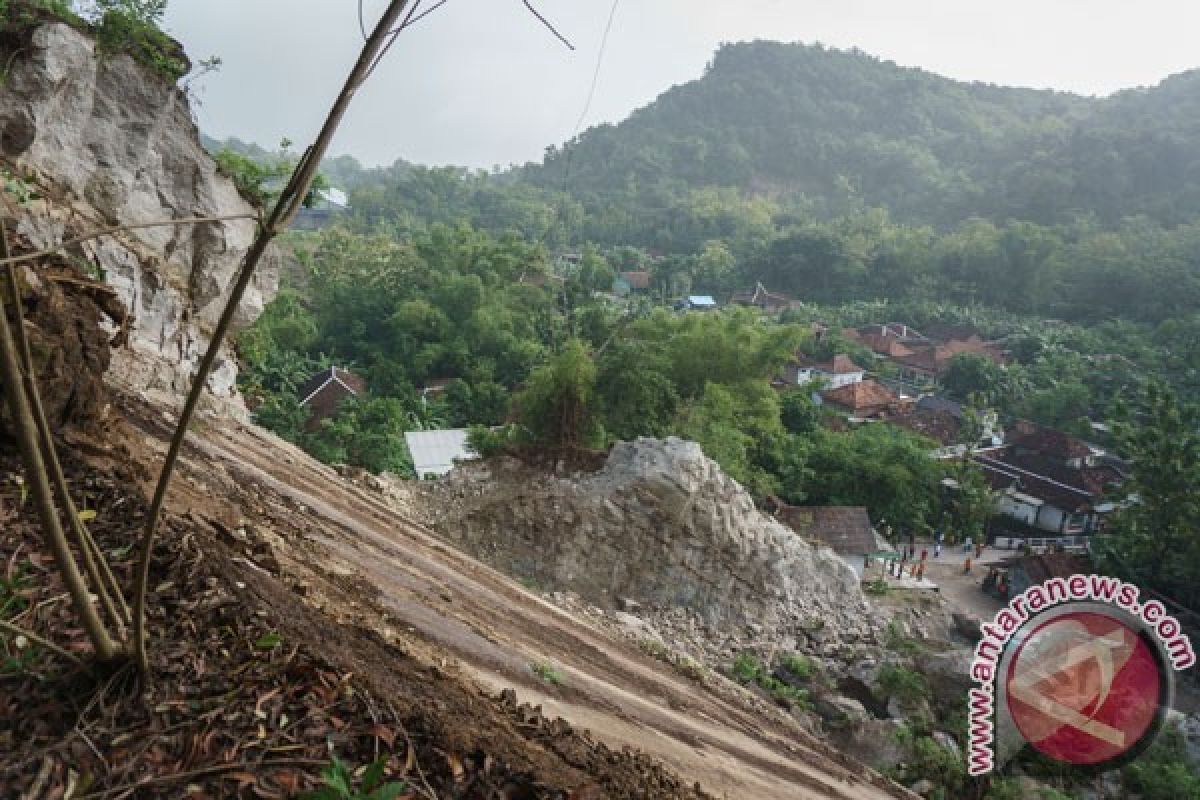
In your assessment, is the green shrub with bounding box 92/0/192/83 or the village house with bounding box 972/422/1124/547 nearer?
the green shrub with bounding box 92/0/192/83

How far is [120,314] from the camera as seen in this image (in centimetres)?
409

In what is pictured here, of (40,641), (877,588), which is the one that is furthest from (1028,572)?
(40,641)

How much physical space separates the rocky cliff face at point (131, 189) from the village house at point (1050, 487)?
64.0ft

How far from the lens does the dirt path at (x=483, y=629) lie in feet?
11.9

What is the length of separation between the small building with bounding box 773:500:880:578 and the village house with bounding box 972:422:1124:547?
6.67m

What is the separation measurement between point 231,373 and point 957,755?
31.4ft

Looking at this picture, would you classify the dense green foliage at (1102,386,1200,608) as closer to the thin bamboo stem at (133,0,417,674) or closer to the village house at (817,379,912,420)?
the village house at (817,379,912,420)

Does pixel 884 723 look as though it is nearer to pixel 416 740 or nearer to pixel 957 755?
pixel 957 755

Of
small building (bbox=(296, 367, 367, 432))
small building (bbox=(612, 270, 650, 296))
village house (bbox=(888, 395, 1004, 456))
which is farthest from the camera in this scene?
small building (bbox=(612, 270, 650, 296))

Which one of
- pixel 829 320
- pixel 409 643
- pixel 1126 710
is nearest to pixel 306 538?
pixel 409 643

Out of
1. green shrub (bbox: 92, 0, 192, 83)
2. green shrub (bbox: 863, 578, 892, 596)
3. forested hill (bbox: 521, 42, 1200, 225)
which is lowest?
green shrub (bbox: 863, 578, 892, 596)

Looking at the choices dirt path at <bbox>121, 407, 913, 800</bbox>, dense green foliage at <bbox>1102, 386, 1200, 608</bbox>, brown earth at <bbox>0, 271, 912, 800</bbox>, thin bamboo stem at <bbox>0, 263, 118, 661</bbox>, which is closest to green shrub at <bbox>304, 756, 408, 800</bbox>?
brown earth at <bbox>0, 271, 912, 800</bbox>

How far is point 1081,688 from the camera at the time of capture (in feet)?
31.0

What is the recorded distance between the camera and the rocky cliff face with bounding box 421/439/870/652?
11930 mm
